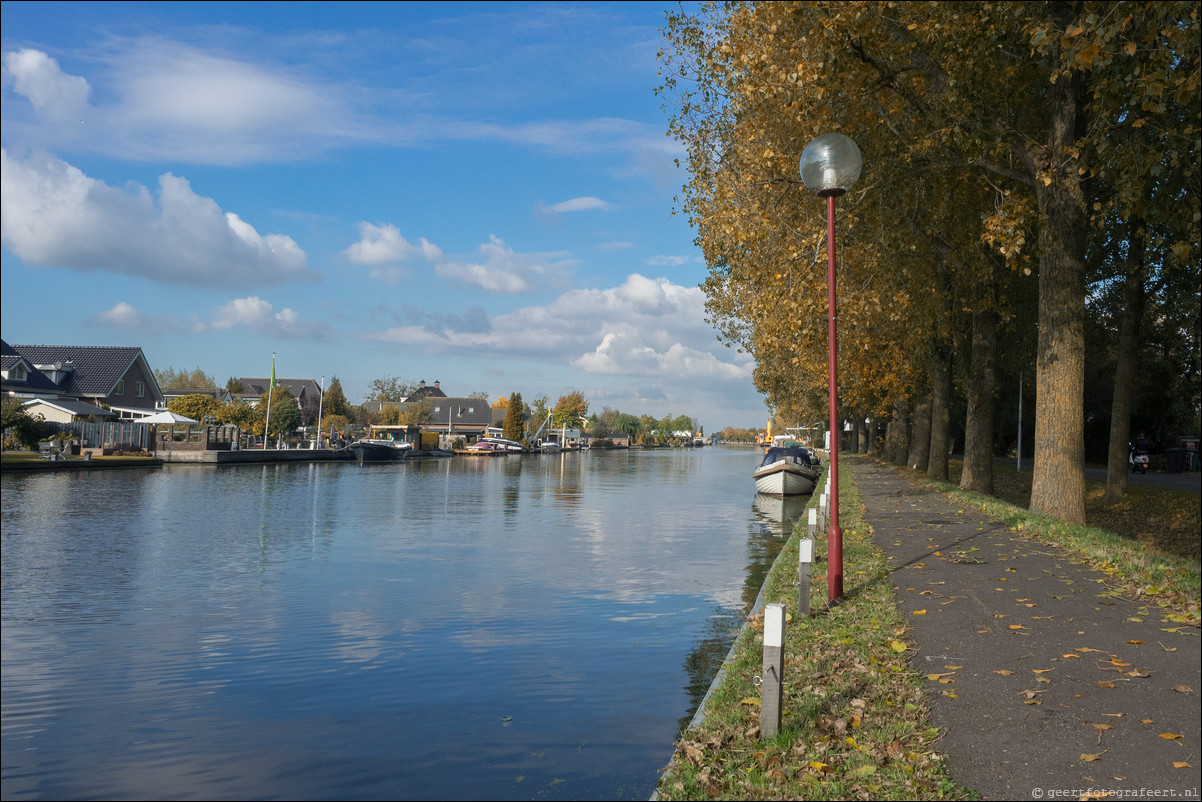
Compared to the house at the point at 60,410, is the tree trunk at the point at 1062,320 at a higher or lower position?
higher

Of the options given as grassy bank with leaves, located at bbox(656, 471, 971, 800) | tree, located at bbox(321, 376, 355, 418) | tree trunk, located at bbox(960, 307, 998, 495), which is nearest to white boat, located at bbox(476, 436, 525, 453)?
tree, located at bbox(321, 376, 355, 418)

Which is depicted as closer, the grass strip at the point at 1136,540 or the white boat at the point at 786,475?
the grass strip at the point at 1136,540

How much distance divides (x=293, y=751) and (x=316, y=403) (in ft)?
371

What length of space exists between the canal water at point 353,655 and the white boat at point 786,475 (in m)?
13.8

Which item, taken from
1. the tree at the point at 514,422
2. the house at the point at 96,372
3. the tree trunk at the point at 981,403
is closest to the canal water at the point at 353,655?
the tree trunk at the point at 981,403

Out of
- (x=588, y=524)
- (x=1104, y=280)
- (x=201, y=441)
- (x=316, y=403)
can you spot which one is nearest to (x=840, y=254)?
(x=588, y=524)

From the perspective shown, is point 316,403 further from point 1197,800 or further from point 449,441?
point 1197,800

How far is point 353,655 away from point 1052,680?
761 cm

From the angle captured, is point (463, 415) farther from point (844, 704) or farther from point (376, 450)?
point (844, 704)

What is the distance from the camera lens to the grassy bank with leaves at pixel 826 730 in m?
5.21

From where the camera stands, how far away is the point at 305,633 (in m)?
11.6

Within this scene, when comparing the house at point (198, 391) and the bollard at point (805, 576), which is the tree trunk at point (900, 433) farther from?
the house at point (198, 391)

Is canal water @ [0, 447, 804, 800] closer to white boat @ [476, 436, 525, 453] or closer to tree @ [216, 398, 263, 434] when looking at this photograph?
tree @ [216, 398, 263, 434]

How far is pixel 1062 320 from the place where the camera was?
14711 mm
